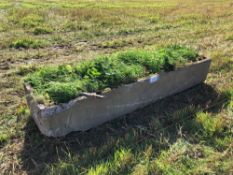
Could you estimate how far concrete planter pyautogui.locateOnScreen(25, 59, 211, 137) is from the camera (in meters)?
3.84

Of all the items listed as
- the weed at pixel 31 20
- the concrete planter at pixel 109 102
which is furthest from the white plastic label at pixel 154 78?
the weed at pixel 31 20

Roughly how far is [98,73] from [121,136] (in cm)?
95

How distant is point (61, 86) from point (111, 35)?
5896 mm

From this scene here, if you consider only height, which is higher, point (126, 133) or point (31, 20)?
point (31, 20)

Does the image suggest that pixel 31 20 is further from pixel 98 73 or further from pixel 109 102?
pixel 109 102

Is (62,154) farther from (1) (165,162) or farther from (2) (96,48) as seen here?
(2) (96,48)

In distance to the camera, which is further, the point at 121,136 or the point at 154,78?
the point at 154,78

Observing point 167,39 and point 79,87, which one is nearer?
point 79,87

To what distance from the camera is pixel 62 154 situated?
12.4 feet

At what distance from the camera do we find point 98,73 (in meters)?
4.43

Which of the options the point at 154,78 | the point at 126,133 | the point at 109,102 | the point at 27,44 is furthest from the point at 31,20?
the point at 126,133

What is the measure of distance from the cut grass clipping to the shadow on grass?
52cm

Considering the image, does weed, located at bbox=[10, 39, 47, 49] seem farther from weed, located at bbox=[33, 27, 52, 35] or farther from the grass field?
weed, located at bbox=[33, 27, 52, 35]

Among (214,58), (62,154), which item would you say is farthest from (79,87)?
(214,58)
